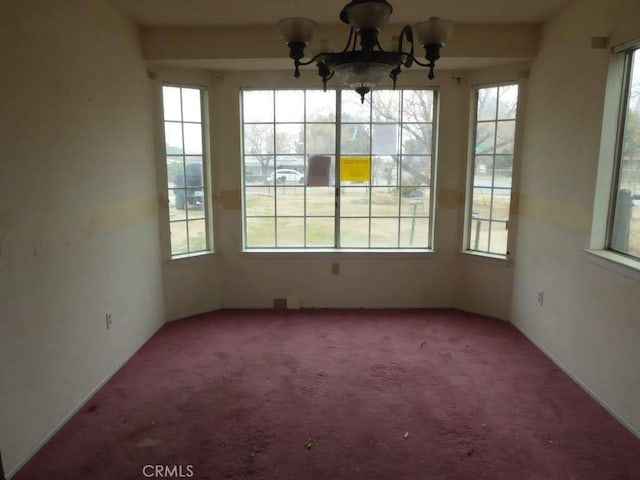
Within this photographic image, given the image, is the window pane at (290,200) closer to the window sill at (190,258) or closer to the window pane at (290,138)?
the window pane at (290,138)

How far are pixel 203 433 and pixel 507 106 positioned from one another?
3547 millimetres

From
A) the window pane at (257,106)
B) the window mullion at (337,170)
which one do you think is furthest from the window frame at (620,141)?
the window pane at (257,106)

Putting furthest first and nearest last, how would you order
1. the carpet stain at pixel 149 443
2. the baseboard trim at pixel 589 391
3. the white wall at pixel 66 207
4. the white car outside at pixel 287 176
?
the white car outside at pixel 287 176
the baseboard trim at pixel 589 391
the carpet stain at pixel 149 443
the white wall at pixel 66 207

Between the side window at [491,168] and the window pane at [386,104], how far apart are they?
28.7 inches

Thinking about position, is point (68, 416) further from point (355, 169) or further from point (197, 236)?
point (355, 169)

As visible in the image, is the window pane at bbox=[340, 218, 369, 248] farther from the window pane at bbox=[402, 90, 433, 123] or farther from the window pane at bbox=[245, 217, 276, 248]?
the window pane at bbox=[402, 90, 433, 123]

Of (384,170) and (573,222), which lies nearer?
(573,222)

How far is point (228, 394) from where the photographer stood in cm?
289

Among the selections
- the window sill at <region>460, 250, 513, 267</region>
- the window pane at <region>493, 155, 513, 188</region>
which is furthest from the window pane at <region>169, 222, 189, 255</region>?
the window pane at <region>493, 155, 513, 188</region>

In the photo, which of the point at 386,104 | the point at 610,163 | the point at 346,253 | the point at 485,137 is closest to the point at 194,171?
the point at 346,253

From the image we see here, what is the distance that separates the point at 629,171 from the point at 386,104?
220cm

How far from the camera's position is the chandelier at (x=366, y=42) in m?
1.71

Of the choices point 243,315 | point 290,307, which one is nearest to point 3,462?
point 243,315

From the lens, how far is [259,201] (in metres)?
4.42
